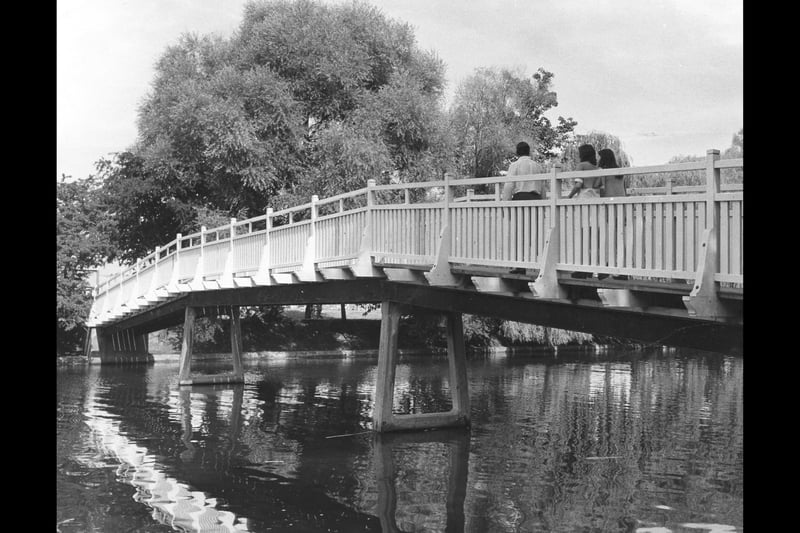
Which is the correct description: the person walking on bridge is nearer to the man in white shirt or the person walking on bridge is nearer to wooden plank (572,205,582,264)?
the man in white shirt

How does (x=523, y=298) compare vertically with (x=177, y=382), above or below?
above

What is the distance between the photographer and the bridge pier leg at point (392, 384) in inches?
727

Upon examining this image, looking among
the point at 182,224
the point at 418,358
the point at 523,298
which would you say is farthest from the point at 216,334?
the point at 523,298

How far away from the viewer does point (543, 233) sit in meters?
12.0

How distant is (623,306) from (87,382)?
2381 centimetres

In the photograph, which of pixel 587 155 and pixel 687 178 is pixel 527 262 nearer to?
pixel 587 155

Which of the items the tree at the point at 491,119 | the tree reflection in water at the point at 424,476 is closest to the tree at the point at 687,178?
the tree at the point at 491,119

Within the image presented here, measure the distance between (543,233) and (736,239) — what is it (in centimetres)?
304

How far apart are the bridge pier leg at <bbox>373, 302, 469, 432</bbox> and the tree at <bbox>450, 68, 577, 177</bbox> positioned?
74.2 feet

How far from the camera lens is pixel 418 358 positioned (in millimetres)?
41844

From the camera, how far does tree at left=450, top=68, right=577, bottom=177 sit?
42438 mm

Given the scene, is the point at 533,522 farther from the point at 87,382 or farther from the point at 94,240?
the point at 94,240

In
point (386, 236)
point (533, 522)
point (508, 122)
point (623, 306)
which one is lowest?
point (533, 522)
